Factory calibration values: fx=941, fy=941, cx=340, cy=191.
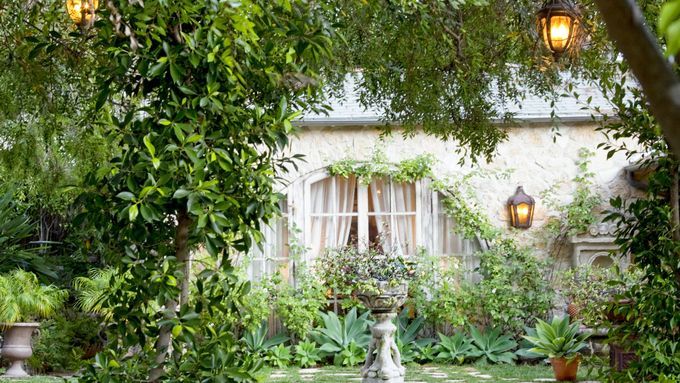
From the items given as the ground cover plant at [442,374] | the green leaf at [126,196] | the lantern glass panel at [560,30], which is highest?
the lantern glass panel at [560,30]

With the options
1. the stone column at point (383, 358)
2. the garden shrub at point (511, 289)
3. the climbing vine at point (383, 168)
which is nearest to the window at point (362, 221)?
the climbing vine at point (383, 168)

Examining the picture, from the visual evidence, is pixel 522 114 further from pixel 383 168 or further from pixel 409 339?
pixel 409 339

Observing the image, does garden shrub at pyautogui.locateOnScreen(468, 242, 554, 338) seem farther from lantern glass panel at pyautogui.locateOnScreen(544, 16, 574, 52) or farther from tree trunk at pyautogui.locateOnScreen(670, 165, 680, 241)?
tree trunk at pyautogui.locateOnScreen(670, 165, 680, 241)

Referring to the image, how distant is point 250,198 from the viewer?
3.57 meters

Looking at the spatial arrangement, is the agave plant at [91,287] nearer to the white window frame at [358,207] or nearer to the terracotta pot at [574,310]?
the white window frame at [358,207]

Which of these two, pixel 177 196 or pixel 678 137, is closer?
pixel 678 137

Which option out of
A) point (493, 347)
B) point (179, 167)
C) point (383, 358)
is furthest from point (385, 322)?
point (179, 167)

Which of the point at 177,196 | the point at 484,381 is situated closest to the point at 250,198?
the point at 177,196

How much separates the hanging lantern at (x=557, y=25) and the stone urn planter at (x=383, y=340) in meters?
3.83

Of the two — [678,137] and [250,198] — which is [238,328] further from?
[678,137]

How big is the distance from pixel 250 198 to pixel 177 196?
365mm

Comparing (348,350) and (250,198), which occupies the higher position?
(250,198)

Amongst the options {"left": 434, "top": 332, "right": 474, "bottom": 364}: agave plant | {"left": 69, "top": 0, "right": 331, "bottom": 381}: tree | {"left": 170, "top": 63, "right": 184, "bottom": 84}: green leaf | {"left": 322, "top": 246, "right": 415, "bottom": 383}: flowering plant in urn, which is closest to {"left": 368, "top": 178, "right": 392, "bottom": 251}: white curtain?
{"left": 434, "top": 332, "right": 474, "bottom": 364}: agave plant

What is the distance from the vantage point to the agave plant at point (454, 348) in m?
11.0
